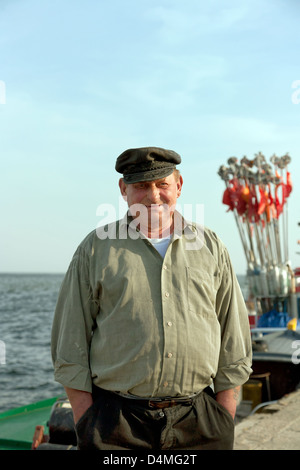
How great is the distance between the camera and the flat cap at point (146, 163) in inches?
94.9

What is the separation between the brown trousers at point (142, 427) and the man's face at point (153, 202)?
0.73m

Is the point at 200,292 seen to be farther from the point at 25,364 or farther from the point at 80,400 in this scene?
the point at 25,364

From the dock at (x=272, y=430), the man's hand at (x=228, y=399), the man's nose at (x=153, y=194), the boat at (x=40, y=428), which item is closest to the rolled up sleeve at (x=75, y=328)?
the man's nose at (x=153, y=194)

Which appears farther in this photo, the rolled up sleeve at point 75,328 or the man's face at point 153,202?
the man's face at point 153,202

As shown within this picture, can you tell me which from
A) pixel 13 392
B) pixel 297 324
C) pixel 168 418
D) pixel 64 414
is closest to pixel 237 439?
pixel 64 414

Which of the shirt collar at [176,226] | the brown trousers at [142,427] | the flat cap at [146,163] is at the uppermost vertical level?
the flat cap at [146,163]

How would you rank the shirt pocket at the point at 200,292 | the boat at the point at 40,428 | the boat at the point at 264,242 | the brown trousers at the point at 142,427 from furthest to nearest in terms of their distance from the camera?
the boat at the point at 264,242 < the boat at the point at 40,428 < the shirt pocket at the point at 200,292 < the brown trousers at the point at 142,427

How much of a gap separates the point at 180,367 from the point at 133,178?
31.8 inches

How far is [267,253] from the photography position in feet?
42.9

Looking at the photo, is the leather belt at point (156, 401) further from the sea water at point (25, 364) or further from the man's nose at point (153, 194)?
the sea water at point (25, 364)

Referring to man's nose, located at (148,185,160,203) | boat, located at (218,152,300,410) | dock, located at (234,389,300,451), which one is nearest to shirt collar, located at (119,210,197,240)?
man's nose, located at (148,185,160,203)

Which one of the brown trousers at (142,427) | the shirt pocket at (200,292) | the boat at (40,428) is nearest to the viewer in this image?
the brown trousers at (142,427)

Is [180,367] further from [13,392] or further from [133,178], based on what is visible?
[13,392]

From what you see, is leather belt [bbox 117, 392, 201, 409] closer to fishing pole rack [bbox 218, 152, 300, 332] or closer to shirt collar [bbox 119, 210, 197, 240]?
shirt collar [bbox 119, 210, 197, 240]
